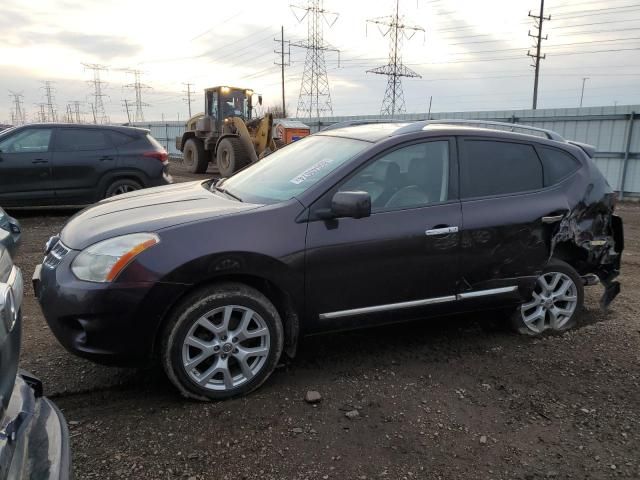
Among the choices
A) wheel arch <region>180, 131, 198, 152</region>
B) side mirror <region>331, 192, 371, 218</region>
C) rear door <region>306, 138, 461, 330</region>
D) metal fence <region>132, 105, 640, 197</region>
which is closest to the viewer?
side mirror <region>331, 192, 371, 218</region>

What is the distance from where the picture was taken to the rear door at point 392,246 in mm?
3262

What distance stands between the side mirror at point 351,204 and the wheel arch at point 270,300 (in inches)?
23.9

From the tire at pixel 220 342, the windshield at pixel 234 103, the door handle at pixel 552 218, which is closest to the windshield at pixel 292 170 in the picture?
the tire at pixel 220 342

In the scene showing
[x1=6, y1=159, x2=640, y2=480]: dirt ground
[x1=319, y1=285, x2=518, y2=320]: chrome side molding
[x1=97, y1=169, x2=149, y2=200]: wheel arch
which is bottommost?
[x1=6, y1=159, x2=640, y2=480]: dirt ground

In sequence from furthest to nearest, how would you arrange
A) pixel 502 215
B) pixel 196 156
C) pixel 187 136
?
pixel 187 136 → pixel 196 156 → pixel 502 215

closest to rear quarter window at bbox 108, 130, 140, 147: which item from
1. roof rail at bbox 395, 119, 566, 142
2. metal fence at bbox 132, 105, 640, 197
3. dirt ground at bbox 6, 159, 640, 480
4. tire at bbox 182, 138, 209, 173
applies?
dirt ground at bbox 6, 159, 640, 480

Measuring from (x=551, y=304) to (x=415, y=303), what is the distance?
1434mm

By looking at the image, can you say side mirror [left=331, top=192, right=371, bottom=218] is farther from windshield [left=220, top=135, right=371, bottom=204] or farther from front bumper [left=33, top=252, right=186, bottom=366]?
front bumper [left=33, top=252, right=186, bottom=366]

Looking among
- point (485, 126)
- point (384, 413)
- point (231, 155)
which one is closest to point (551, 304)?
point (485, 126)

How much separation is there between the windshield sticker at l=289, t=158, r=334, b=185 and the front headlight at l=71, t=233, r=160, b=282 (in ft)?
3.50

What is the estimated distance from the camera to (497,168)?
391cm

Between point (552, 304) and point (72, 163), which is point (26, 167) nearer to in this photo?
point (72, 163)

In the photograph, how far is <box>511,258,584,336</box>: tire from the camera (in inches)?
165

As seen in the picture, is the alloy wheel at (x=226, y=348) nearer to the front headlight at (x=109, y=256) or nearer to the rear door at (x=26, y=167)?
the front headlight at (x=109, y=256)
